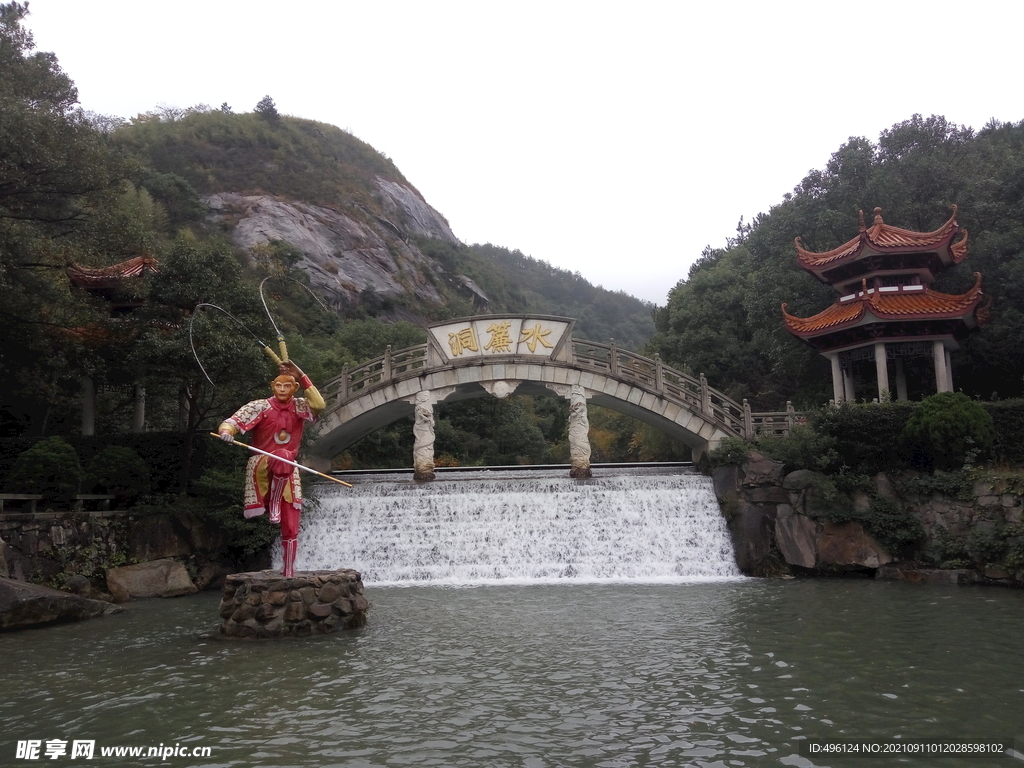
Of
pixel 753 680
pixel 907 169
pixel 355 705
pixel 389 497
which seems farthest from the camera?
pixel 907 169

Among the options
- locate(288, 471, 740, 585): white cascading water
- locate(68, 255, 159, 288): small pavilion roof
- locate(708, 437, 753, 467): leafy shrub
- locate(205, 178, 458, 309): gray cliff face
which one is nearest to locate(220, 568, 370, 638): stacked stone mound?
locate(288, 471, 740, 585): white cascading water

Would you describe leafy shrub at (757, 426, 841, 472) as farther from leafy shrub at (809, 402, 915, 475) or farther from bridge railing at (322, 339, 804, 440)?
bridge railing at (322, 339, 804, 440)

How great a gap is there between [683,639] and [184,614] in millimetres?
7634

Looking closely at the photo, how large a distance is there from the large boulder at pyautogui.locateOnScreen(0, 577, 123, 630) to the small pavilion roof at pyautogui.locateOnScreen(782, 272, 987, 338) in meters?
16.5

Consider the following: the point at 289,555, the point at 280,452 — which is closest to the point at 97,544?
the point at 289,555

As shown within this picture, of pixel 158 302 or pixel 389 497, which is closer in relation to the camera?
pixel 158 302

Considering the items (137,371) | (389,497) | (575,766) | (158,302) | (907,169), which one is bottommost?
(575,766)

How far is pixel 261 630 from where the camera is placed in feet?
32.2

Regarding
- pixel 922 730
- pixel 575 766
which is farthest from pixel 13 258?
pixel 922 730

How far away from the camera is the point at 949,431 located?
50.2 ft

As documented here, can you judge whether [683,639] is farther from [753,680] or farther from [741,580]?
[741,580]

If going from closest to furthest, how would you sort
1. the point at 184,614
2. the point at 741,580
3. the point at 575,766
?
the point at 575,766
the point at 184,614
the point at 741,580

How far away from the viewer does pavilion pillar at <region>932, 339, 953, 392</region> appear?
19.0m

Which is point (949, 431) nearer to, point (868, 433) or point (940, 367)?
point (868, 433)
